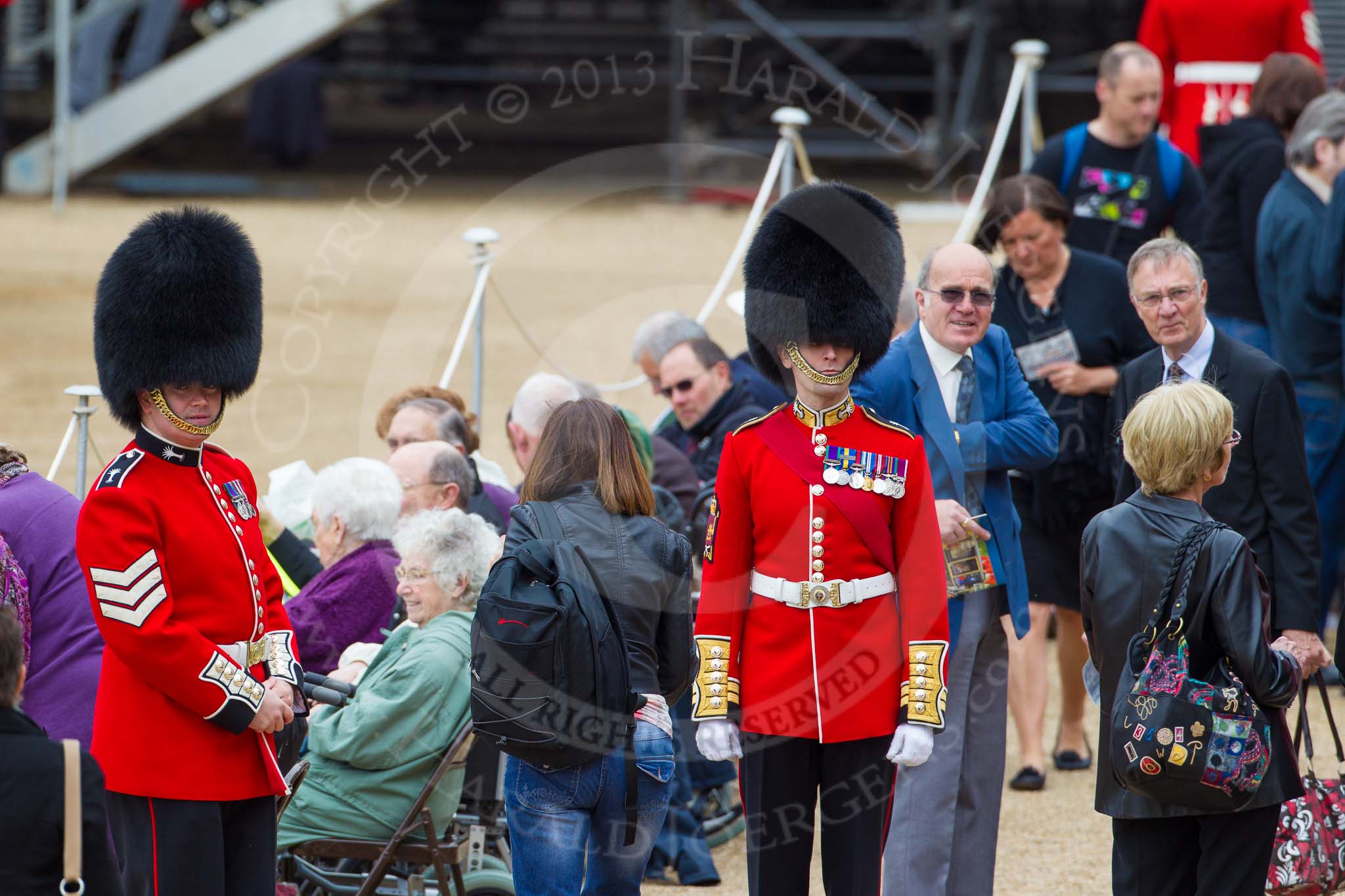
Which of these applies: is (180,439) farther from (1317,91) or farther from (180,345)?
(1317,91)

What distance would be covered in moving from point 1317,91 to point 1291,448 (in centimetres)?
262

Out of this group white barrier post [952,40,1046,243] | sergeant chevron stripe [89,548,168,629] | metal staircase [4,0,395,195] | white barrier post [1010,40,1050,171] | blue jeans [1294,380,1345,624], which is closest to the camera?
sergeant chevron stripe [89,548,168,629]

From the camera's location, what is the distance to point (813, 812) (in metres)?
3.10

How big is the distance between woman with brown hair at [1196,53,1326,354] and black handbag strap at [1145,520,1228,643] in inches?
111

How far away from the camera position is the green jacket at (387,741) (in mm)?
3617

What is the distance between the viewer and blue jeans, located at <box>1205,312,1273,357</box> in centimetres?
574

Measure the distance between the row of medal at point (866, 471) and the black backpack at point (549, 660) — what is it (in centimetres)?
47

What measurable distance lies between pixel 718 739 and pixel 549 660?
0.32m

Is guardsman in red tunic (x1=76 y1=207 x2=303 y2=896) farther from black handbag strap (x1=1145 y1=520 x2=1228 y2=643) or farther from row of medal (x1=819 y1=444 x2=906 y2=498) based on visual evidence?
black handbag strap (x1=1145 y1=520 x2=1228 y2=643)

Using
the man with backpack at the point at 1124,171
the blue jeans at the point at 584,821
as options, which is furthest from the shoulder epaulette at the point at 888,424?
the man with backpack at the point at 1124,171

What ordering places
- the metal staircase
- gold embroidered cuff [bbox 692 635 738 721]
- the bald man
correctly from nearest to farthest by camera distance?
gold embroidered cuff [bbox 692 635 738 721], the bald man, the metal staircase

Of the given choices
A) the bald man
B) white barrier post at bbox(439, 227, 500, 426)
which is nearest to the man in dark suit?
the bald man

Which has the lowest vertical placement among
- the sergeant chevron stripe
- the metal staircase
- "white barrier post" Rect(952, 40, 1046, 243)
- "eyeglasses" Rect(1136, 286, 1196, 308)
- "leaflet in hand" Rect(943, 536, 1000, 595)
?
the sergeant chevron stripe

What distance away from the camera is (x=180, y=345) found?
9.89 feet
